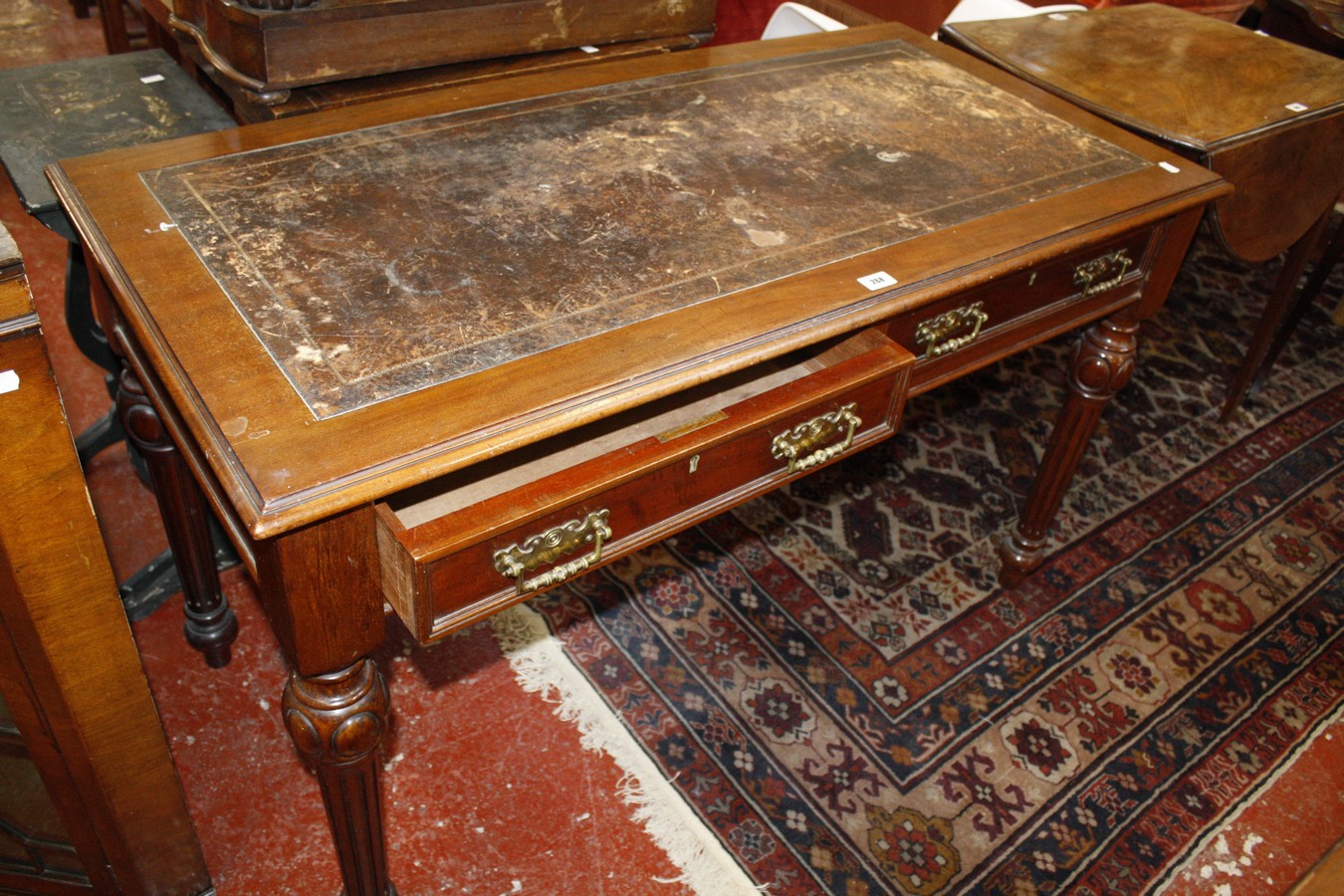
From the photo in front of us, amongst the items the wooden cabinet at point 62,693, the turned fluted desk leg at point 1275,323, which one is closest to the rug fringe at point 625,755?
the wooden cabinet at point 62,693

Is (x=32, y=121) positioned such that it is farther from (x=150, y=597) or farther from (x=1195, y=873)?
(x=1195, y=873)

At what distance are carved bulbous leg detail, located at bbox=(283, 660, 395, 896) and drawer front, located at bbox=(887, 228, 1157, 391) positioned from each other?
0.67m

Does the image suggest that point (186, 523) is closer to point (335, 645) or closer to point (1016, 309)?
point (335, 645)

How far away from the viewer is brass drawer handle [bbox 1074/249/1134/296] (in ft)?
4.56

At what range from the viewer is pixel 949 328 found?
127cm

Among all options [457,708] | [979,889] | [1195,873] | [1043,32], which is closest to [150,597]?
Answer: [457,708]

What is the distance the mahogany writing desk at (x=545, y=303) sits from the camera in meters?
0.90

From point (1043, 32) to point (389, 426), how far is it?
1.52 m

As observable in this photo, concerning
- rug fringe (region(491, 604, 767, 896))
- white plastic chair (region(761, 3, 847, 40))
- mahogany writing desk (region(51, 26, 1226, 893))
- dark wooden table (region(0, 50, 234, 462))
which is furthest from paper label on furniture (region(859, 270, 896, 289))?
white plastic chair (region(761, 3, 847, 40))

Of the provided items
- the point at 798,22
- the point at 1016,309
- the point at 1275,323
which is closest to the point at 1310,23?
the point at 1275,323

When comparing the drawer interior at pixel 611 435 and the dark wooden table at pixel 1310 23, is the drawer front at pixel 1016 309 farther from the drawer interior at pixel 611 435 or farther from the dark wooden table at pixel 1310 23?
the dark wooden table at pixel 1310 23

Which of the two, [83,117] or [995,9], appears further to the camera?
[995,9]

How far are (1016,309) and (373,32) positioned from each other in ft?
3.12

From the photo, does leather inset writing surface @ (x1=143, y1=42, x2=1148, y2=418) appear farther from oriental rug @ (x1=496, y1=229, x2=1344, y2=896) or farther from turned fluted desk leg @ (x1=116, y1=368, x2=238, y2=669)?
oriental rug @ (x1=496, y1=229, x2=1344, y2=896)
